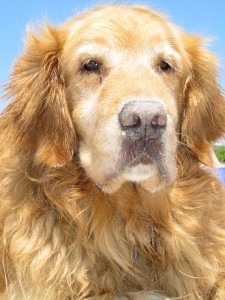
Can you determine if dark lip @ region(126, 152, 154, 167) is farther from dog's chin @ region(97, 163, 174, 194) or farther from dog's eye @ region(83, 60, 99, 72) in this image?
dog's eye @ region(83, 60, 99, 72)

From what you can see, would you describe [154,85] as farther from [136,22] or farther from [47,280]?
[47,280]

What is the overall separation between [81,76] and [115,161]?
72cm

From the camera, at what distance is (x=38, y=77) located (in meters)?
3.94

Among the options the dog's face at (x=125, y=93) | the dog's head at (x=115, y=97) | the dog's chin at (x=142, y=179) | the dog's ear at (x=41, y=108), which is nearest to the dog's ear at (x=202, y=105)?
the dog's head at (x=115, y=97)

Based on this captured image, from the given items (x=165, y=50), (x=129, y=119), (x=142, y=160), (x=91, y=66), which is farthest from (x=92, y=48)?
(x=142, y=160)

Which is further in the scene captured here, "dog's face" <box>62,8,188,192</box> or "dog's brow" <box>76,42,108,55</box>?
"dog's brow" <box>76,42,108,55</box>

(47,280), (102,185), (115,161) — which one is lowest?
(47,280)

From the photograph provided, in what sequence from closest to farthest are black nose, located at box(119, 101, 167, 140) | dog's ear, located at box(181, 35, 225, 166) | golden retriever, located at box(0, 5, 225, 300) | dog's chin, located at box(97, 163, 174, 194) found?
1. black nose, located at box(119, 101, 167, 140)
2. dog's chin, located at box(97, 163, 174, 194)
3. golden retriever, located at box(0, 5, 225, 300)
4. dog's ear, located at box(181, 35, 225, 166)

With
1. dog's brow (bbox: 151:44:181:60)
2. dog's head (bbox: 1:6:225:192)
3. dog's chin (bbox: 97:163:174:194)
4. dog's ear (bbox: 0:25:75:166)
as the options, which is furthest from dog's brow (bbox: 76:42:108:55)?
dog's chin (bbox: 97:163:174:194)

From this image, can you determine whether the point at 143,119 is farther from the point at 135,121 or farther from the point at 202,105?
the point at 202,105

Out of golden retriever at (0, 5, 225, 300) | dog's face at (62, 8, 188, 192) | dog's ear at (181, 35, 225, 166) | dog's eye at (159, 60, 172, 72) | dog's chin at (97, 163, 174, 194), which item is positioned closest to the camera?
dog's face at (62, 8, 188, 192)

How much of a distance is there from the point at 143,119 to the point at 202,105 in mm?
1046

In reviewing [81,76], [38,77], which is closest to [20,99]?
[38,77]

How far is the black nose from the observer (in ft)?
10.8
